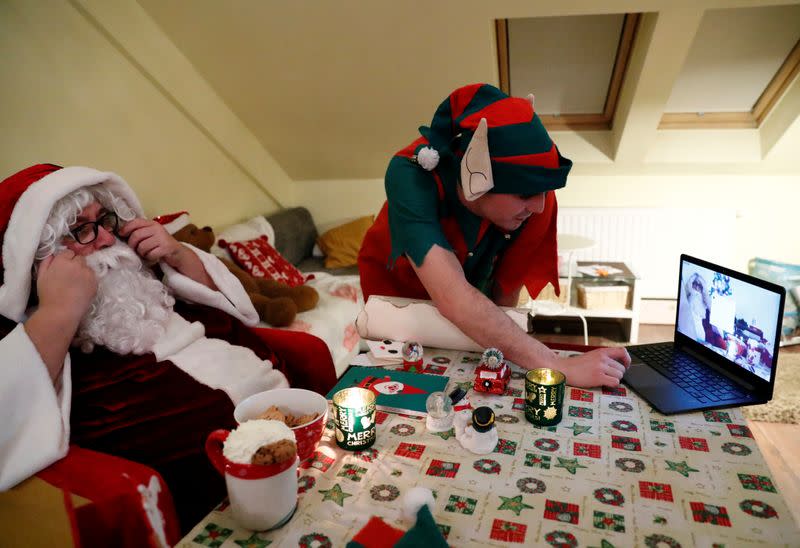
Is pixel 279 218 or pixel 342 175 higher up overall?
pixel 342 175

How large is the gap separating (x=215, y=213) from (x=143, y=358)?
2012mm

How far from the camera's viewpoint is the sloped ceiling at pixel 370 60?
237 centimetres

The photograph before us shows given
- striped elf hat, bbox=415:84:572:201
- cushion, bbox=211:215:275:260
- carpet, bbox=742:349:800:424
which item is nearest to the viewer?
striped elf hat, bbox=415:84:572:201

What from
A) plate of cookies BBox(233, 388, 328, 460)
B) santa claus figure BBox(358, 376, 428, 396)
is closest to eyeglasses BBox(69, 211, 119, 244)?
plate of cookies BBox(233, 388, 328, 460)

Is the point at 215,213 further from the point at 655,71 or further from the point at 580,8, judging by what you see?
the point at 655,71

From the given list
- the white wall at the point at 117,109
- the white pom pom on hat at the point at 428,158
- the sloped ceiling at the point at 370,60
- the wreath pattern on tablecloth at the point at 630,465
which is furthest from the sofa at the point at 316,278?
the wreath pattern on tablecloth at the point at 630,465

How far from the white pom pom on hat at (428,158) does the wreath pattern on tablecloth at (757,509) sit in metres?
0.83

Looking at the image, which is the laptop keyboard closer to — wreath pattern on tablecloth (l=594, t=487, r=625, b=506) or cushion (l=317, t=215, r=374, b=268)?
wreath pattern on tablecloth (l=594, t=487, r=625, b=506)

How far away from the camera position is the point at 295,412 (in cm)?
96

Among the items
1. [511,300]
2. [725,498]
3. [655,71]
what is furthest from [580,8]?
[725,498]

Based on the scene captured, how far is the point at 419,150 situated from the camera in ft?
3.97

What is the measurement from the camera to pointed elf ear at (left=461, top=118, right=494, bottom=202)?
1.07 meters

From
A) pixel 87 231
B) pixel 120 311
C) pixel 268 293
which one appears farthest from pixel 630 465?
pixel 268 293

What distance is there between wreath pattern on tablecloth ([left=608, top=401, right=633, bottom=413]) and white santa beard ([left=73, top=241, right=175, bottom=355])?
107 cm
